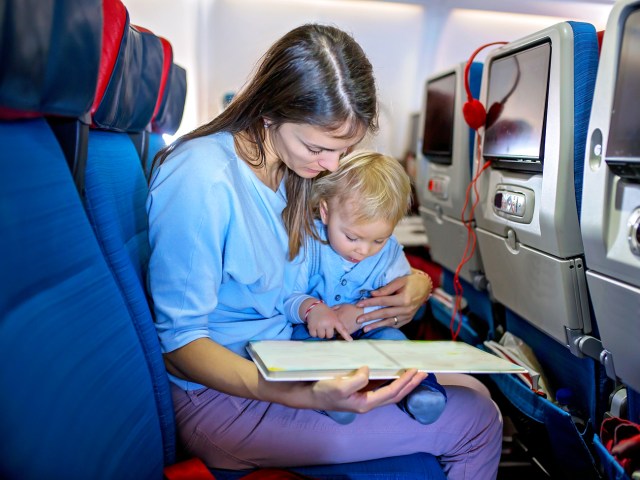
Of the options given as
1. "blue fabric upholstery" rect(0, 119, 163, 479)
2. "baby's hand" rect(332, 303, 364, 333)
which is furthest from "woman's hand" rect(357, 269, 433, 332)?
"blue fabric upholstery" rect(0, 119, 163, 479)

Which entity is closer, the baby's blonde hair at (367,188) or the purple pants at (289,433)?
the purple pants at (289,433)

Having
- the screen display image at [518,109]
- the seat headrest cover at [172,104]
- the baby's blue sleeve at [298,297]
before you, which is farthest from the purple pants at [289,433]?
the seat headrest cover at [172,104]

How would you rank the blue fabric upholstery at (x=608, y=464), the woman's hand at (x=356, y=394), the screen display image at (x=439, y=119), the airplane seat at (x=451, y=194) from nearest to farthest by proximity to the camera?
the woman's hand at (x=356, y=394)
the blue fabric upholstery at (x=608, y=464)
the airplane seat at (x=451, y=194)
the screen display image at (x=439, y=119)

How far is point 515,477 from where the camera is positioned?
2.16 meters

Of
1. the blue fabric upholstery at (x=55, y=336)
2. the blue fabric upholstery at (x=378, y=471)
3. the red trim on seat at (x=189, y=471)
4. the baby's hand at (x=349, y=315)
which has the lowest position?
the blue fabric upholstery at (x=378, y=471)

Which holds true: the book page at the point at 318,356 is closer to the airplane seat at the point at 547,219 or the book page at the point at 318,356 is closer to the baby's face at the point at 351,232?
the baby's face at the point at 351,232

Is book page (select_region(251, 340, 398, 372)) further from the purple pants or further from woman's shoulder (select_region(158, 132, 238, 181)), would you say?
woman's shoulder (select_region(158, 132, 238, 181))

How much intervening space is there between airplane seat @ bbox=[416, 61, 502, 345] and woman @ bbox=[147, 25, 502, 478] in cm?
102

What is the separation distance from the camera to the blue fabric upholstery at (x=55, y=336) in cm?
83

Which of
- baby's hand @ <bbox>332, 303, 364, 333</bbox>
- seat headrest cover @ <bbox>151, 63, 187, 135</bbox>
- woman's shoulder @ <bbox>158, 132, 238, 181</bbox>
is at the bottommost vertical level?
baby's hand @ <bbox>332, 303, 364, 333</bbox>

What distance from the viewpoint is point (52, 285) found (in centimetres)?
93

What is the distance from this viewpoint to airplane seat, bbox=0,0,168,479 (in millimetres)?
815

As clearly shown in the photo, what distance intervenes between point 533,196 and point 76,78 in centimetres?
136

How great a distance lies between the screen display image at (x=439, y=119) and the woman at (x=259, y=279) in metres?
1.15
